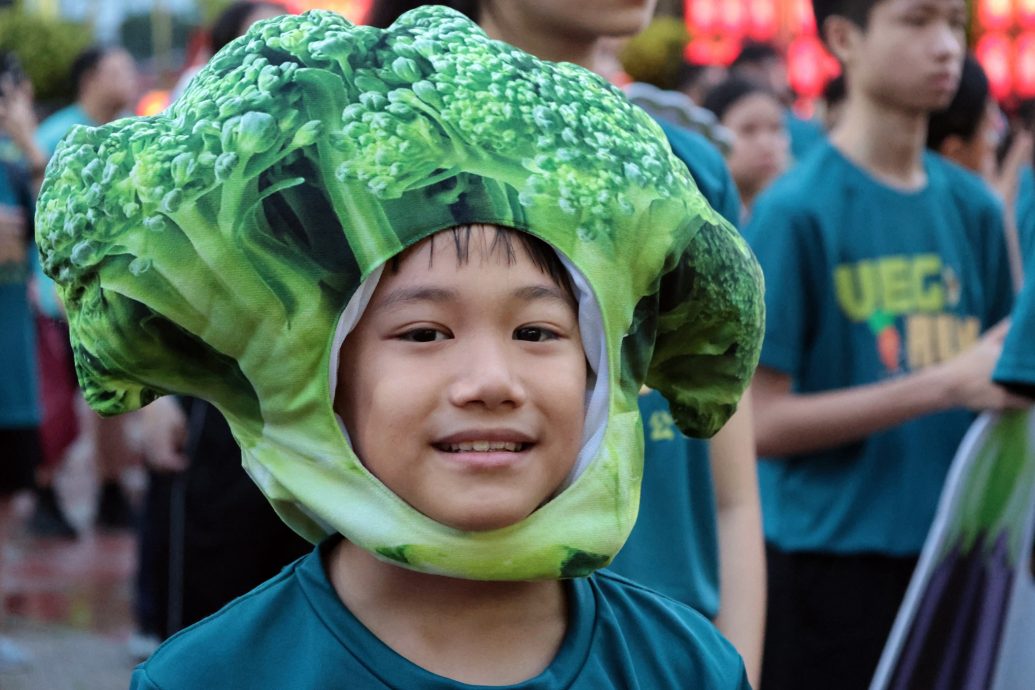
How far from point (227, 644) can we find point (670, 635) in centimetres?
50

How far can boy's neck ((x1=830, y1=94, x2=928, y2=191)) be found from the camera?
12.9ft

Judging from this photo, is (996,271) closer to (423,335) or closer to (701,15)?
(423,335)

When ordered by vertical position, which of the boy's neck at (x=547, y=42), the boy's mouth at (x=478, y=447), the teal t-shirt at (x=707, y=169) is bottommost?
the teal t-shirt at (x=707, y=169)

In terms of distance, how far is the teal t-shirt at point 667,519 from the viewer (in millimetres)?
2465

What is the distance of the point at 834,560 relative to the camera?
147 inches

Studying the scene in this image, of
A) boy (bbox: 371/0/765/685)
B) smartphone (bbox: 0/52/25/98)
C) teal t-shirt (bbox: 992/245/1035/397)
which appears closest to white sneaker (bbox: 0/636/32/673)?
smartphone (bbox: 0/52/25/98)

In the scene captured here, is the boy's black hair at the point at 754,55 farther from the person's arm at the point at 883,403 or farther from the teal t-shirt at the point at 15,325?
the person's arm at the point at 883,403

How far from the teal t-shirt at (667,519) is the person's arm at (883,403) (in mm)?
1112

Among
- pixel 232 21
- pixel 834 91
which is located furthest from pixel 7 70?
pixel 834 91

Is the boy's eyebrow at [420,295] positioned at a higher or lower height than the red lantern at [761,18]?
higher

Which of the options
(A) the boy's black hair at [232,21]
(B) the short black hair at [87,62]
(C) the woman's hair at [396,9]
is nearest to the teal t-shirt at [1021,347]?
(C) the woman's hair at [396,9]

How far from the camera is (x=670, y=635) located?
1831 mm

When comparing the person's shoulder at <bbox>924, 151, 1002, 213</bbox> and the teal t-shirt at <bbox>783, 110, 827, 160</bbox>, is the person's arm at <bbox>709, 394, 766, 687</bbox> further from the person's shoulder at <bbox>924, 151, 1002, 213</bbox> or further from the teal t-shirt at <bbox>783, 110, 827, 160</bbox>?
the teal t-shirt at <bbox>783, 110, 827, 160</bbox>

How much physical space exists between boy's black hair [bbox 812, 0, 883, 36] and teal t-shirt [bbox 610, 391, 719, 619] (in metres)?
1.86
